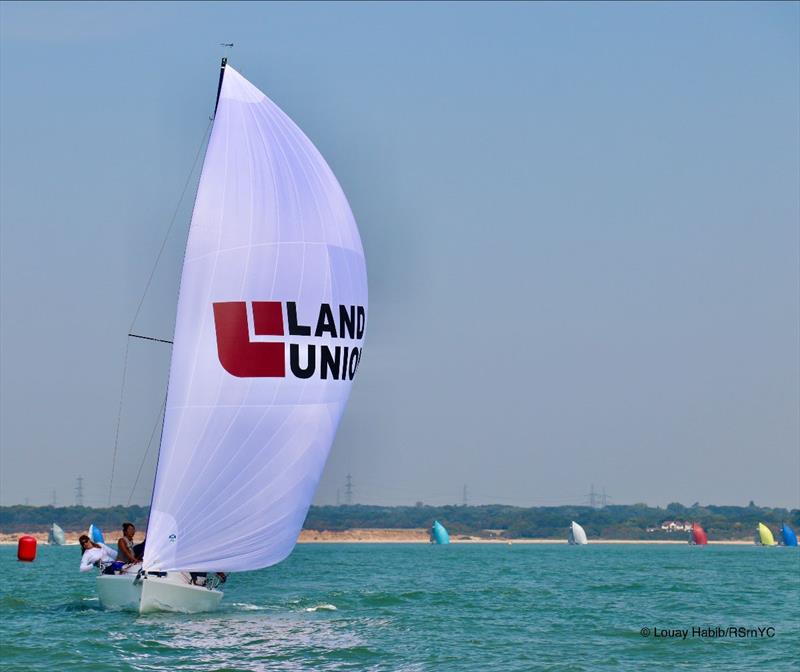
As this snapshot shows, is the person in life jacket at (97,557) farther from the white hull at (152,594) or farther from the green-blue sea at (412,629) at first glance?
the green-blue sea at (412,629)

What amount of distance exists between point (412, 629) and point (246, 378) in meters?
7.46

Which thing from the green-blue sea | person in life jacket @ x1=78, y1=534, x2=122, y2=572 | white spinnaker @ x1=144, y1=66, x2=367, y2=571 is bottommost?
the green-blue sea

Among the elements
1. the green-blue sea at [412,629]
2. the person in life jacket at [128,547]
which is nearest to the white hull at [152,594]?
the green-blue sea at [412,629]

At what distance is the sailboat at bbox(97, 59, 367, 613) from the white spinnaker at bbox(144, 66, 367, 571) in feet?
0.09

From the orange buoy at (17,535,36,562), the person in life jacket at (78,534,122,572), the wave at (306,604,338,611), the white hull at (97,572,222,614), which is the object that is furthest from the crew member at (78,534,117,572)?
the orange buoy at (17,535,36,562)

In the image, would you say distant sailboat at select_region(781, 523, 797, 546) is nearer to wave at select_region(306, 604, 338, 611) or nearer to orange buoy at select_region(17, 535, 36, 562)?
wave at select_region(306, 604, 338, 611)

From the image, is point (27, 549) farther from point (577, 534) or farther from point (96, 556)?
point (577, 534)

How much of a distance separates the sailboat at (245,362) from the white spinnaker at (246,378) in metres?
0.03

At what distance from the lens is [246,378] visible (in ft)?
98.6

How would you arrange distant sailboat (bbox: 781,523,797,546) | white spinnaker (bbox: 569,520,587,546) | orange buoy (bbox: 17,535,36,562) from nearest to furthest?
orange buoy (bbox: 17,535,36,562), distant sailboat (bbox: 781,523,797,546), white spinnaker (bbox: 569,520,587,546)

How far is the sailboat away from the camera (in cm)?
2988

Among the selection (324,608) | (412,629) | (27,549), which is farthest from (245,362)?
(27,549)

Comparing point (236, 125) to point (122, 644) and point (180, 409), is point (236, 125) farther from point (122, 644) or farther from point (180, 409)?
point (122, 644)

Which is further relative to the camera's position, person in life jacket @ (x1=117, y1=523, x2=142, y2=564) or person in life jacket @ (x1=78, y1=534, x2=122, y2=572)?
person in life jacket @ (x1=78, y1=534, x2=122, y2=572)
